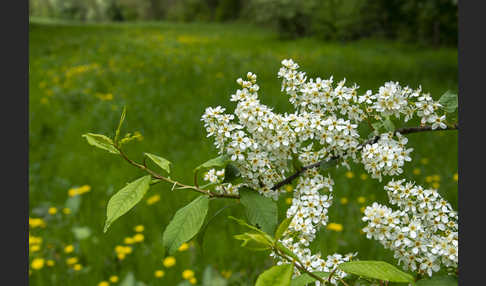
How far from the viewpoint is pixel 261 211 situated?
107 cm

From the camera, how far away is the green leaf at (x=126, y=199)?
1.00 metres

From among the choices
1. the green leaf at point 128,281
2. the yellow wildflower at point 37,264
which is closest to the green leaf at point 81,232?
the yellow wildflower at point 37,264

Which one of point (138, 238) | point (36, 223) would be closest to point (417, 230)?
point (138, 238)

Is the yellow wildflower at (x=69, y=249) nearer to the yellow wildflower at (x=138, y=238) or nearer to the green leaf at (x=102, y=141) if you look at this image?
the yellow wildflower at (x=138, y=238)

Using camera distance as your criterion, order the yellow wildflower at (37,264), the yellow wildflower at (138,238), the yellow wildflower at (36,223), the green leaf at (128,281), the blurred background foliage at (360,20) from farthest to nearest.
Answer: the blurred background foliage at (360,20) → the yellow wildflower at (36,223) → the yellow wildflower at (138,238) → the yellow wildflower at (37,264) → the green leaf at (128,281)

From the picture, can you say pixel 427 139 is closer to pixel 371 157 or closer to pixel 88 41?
pixel 371 157

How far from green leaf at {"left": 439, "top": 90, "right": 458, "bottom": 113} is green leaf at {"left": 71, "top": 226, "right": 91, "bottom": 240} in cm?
292

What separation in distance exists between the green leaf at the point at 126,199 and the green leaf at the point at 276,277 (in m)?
0.37

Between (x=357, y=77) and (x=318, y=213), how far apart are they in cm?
783

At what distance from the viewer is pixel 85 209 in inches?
150

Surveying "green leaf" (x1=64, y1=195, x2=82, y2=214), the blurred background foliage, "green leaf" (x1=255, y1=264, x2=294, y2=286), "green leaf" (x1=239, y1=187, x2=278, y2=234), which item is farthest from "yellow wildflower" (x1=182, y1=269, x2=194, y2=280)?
the blurred background foliage

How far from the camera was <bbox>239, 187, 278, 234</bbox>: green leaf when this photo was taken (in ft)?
3.45

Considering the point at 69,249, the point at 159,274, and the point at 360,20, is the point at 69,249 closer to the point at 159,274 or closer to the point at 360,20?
the point at 159,274

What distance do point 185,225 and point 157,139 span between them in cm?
433
